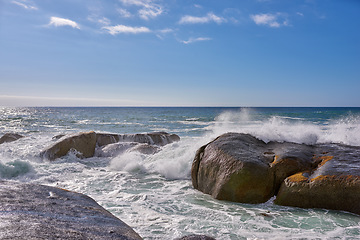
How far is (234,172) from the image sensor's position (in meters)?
5.48

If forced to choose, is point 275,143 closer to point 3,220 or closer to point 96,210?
point 96,210

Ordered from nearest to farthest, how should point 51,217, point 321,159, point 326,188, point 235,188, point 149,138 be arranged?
1. point 51,217
2. point 326,188
3. point 235,188
4. point 321,159
5. point 149,138

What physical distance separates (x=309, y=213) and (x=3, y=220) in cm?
462

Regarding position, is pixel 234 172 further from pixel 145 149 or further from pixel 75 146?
pixel 75 146

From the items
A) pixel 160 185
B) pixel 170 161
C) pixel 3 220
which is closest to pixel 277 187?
pixel 160 185

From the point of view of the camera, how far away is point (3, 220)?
6.96ft

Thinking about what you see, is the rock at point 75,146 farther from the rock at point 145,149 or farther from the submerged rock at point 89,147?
the rock at point 145,149

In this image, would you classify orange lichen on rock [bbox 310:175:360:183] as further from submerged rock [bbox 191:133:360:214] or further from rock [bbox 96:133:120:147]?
rock [bbox 96:133:120:147]

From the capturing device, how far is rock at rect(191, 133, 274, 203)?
17.6 ft

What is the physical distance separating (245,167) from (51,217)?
3950mm

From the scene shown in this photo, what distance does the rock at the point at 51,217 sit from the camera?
2008 mm

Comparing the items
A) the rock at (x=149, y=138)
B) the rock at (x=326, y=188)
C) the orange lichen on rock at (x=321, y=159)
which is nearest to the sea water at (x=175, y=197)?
the rock at (x=326, y=188)

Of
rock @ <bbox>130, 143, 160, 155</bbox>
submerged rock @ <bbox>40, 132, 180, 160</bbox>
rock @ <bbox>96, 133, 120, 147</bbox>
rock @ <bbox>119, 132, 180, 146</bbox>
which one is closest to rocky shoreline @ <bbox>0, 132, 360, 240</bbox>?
rock @ <bbox>130, 143, 160, 155</bbox>

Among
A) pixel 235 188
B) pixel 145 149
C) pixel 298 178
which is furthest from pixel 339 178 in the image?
pixel 145 149
